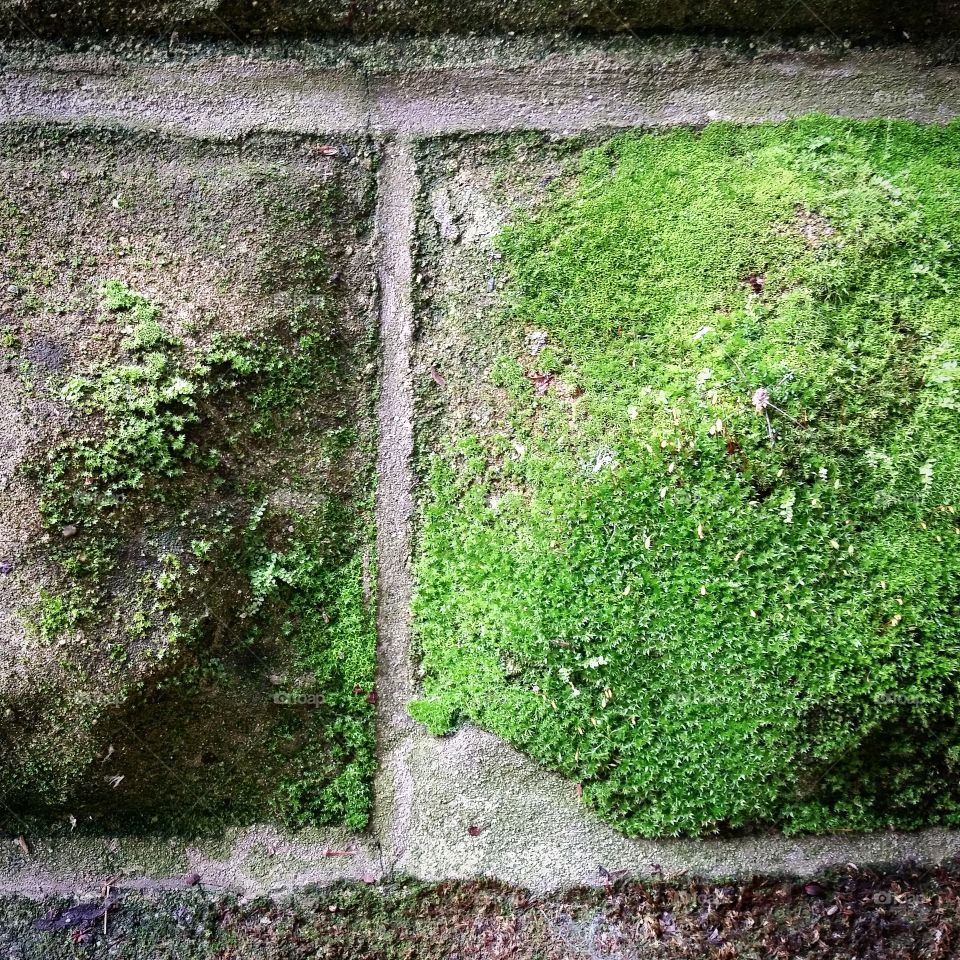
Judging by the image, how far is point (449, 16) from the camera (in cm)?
318

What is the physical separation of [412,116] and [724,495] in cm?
215

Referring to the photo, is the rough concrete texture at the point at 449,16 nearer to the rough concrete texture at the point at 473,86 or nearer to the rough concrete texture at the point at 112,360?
the rough concrete texture at the point at 473,86

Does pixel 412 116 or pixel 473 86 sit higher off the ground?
pixel 473 86

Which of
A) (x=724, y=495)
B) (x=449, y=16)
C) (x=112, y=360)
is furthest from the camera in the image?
(x=449, y=16)

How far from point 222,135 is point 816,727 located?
349cm

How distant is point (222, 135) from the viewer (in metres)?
3.23

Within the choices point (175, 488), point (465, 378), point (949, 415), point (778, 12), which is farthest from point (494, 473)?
point (778, 12)

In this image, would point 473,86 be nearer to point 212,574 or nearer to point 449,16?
point 449,16

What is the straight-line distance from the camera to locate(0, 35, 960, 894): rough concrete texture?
3.09 meters

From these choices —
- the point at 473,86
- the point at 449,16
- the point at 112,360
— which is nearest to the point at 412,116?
the point at 473,86

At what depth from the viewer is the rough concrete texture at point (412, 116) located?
122 inches

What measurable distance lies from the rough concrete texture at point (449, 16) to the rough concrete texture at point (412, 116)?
0.31 ft

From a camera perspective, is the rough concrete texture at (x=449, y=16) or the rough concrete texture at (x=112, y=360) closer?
the rough concrete texture at (x=112, y=360)

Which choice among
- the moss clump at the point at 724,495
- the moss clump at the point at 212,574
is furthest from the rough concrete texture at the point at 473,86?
the moss clump at the point at 212,574
